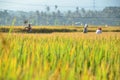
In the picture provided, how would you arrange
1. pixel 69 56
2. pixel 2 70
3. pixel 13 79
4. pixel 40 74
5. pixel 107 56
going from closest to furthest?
pixel 13 79 < pixel 40 74 < pixel 2 70 < pixel 69 56 < pixel 107 56

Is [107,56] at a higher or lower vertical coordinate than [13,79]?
lower

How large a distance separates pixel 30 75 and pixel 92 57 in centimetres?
159

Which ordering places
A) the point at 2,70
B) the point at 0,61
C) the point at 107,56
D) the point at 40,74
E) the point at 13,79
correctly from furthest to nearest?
the point at 107,56 → the point at 0,61 → the point at 2,70 → the point at 40,74 → the point at 13,79

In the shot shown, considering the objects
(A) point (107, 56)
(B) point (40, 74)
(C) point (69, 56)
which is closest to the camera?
(B) point (40, 74)

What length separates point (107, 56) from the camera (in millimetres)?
3457

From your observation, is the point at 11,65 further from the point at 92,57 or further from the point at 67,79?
the point at 92,57

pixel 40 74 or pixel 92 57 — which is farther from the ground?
pixel 40 74

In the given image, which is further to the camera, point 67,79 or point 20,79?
point 67,79

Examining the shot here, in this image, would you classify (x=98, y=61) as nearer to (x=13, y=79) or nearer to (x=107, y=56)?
(x=107, y=56)

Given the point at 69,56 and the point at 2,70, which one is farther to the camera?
the point at 69,56

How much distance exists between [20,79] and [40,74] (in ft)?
0.39

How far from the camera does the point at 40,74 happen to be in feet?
4.95

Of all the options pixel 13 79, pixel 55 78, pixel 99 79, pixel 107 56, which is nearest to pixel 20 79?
pixel 13 79

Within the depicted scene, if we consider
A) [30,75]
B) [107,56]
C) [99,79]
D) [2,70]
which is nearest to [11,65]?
[2,70]
